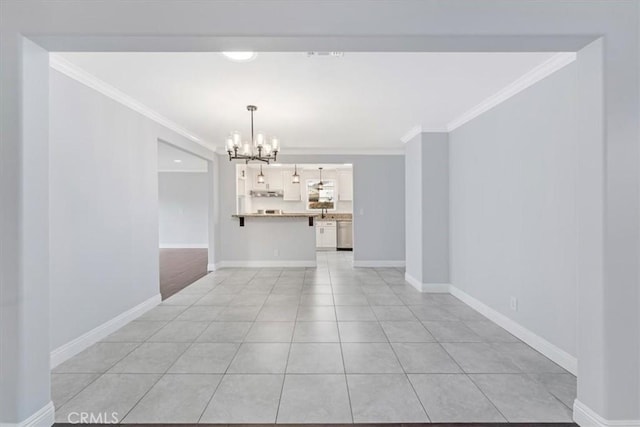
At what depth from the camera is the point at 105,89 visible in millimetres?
2838

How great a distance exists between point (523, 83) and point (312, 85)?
6.04 feet

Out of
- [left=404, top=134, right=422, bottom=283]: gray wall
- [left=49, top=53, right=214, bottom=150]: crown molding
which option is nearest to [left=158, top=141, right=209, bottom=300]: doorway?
[left=49, top=53, right=214, bottom=150]: crown molding

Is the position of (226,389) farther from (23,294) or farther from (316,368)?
(23,294)

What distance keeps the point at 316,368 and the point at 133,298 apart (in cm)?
224

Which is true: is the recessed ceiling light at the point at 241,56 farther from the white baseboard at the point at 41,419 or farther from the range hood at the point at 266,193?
the range hood at the point at 266,193

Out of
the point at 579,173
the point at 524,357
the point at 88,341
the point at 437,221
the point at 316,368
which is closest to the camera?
the point at 579,173

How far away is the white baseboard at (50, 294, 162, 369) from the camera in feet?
7.68

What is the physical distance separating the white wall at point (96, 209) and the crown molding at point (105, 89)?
0.16 ft

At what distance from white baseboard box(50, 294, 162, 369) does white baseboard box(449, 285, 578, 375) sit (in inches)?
148

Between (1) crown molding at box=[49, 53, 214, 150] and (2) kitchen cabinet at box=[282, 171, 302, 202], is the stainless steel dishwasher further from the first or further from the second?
(1) crown molding at box=[49, 53, 214, 150]

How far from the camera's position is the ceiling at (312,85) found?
2359 millimetres

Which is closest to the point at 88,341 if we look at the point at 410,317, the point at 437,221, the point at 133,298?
the point at 133,298

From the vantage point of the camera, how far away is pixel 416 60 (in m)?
2.36

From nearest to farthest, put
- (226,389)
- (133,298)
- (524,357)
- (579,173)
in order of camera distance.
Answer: (579,173) < (226,389) < (524,357) < (133,298)
